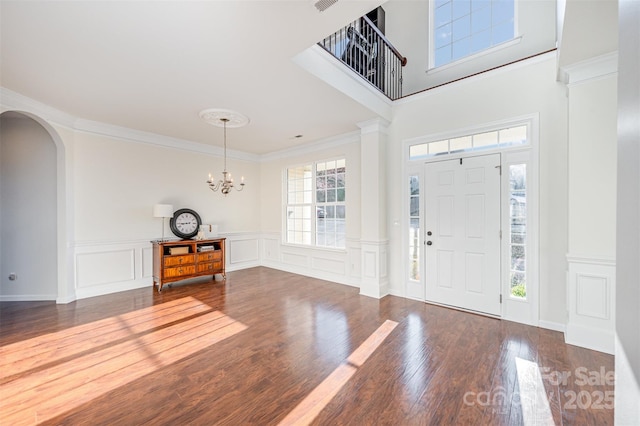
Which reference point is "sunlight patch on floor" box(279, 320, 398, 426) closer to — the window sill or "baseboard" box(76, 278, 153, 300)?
"baseboard" box(76, 278, 153, 300)

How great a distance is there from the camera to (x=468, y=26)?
185 inches

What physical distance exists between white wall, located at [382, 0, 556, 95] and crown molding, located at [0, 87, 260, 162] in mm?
3994

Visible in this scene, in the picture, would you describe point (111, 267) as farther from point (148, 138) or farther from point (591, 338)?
point (591, 338)

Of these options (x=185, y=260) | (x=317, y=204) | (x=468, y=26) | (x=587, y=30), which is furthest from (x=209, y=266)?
(x=468, y=26)

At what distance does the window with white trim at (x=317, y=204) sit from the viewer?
5.39m

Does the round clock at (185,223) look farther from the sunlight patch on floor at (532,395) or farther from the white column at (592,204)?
the white column at (592,204)

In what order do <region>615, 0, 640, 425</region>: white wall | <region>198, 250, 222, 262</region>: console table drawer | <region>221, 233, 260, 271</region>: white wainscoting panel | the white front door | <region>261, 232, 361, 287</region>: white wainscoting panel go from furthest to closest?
1. <region>221, 233, 260, 271</region>: white wainscoting panel
2. <region>198, 250, 222, 262</region>: console table drawer
3. <region>261, 232, 361, 287</region>: white wainscoting panel
4. the white front door
5. <region>615, 0, 640, 425</region>: white wall

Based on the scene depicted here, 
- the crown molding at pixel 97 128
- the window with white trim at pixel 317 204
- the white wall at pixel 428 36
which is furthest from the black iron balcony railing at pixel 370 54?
the crown molding at pixel 97 128

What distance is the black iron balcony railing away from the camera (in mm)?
3844

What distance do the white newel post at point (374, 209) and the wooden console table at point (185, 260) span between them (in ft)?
9.45

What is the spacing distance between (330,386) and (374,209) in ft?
9.10

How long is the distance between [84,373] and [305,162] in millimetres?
4653

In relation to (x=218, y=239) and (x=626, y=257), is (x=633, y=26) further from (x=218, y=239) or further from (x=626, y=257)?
(x=218, y=239)

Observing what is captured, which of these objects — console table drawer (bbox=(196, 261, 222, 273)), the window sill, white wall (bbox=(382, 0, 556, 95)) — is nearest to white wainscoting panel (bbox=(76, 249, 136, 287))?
console table drawer (bbox=(196, 261, 222, 273))
